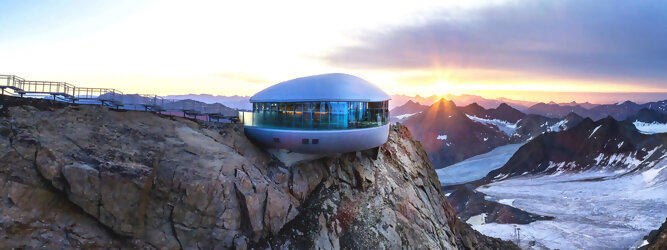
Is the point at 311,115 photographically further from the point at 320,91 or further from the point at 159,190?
the point at 159,190

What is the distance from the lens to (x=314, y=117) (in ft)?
86.9

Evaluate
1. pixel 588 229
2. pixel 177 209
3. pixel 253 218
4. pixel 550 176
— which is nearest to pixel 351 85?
pixel 253 218

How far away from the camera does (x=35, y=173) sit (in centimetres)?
1625

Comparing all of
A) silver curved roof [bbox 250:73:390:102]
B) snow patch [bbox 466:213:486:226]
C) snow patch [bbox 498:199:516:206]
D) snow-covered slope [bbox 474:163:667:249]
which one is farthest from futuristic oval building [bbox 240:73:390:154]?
snow patch [bbox 498:199:516:206]

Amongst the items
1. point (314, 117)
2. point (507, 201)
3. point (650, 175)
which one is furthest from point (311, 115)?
point (650, 175)

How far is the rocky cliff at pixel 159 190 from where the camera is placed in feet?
53.1

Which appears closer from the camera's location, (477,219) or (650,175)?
(477,219)

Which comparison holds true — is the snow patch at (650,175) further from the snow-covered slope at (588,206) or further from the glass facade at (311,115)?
the glass facade at (311,115)

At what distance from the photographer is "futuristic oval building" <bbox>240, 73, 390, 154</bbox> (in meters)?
26.1

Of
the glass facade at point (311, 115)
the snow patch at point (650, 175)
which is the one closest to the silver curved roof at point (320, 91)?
the glass facade at point (311, 115)

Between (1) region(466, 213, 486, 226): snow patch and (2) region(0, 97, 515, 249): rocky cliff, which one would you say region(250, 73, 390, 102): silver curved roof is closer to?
(2) region(0, 97, 515, 249): rocky cliff

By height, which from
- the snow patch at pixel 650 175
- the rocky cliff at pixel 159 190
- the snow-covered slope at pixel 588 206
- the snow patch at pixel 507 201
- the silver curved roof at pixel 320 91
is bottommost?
the snow patch at pixel 507 201

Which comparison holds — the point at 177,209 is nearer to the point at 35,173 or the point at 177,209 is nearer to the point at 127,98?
the point at 35,173

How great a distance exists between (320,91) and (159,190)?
13.8 meters
